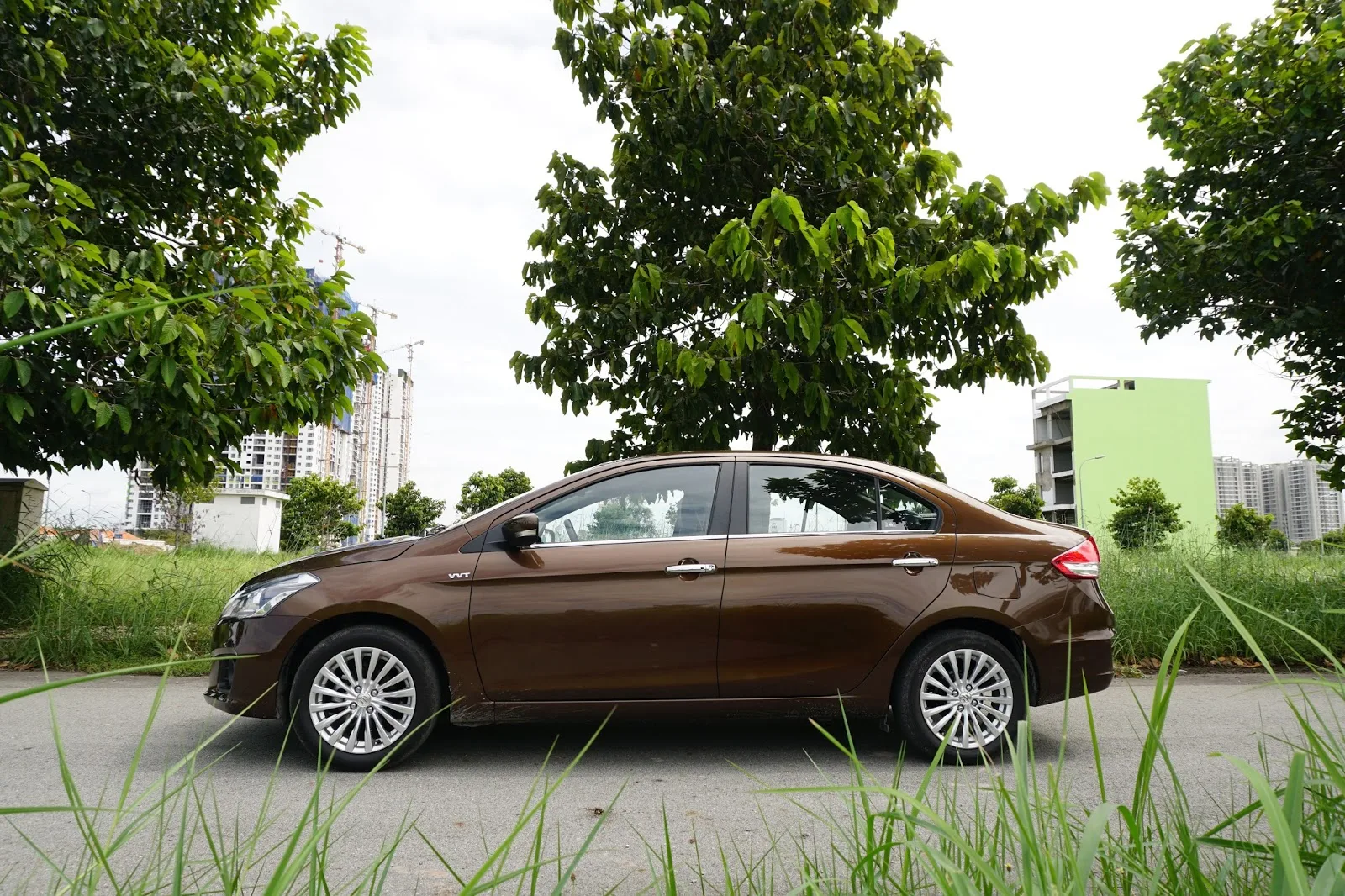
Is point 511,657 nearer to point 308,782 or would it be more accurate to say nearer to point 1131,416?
point 308,782

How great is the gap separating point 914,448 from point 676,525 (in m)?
4.77

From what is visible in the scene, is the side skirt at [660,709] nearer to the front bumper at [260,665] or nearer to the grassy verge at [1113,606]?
the front bumper at [260,665]

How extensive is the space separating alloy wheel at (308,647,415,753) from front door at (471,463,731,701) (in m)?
0.42

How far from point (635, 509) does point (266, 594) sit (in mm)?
1998

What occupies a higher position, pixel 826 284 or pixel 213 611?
pixel 826 284

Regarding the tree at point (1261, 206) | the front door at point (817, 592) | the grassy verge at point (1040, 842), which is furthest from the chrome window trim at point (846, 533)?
the tree at point (1261, 206)

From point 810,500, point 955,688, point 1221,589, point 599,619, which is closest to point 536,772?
point 599,619

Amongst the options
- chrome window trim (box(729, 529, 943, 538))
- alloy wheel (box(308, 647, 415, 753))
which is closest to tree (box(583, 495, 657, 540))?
chrome window trim (box(729, 529, 943, 538))

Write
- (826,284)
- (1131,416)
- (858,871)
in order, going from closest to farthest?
(858,871) < (826,284) < (1131,416)

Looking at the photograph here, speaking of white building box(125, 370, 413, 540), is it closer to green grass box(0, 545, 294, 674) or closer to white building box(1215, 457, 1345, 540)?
green grass box(0, 545, 294, 674)

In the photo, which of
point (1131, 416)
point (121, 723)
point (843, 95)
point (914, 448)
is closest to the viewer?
point (121, 723)

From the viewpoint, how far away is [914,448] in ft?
Result: 30.9

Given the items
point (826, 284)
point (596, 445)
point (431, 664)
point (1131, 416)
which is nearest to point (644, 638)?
point (431, 664)

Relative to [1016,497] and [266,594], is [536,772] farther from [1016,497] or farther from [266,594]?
[1016,497]
